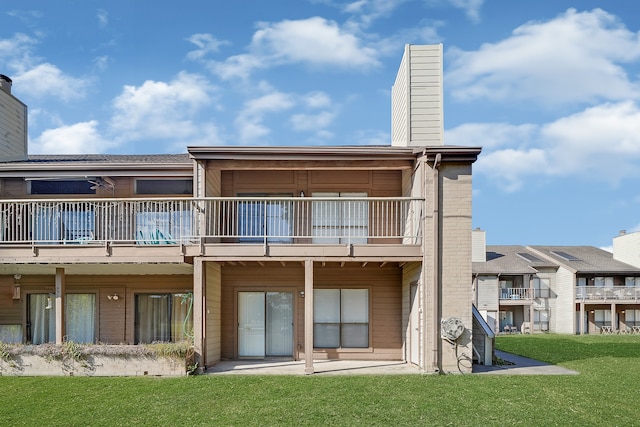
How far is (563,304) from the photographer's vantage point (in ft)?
127

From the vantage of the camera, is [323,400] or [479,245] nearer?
[323,400]

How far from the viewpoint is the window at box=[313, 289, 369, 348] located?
15.8 m

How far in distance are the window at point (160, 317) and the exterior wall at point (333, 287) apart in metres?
1.31

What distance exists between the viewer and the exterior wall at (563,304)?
3775 cm

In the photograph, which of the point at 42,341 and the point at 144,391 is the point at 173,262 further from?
the point at 42,341

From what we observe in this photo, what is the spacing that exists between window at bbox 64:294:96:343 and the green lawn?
3.75 meters

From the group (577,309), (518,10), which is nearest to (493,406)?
(518,10)

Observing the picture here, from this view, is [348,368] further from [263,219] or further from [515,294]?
[515,294]

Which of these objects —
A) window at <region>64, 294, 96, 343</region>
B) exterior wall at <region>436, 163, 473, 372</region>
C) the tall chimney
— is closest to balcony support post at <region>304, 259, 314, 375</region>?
exterior wall at <region>436, 163, 473, 372</region>

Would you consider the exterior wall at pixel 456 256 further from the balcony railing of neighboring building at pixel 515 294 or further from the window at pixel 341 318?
the balcony railing of neighboring building at pixel 515 294

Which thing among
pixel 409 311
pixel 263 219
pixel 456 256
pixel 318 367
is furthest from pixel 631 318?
pixel 263 219

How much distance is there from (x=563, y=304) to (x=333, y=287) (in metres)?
27.9

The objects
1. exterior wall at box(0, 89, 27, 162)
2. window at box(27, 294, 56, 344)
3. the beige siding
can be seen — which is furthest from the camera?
the beige siding

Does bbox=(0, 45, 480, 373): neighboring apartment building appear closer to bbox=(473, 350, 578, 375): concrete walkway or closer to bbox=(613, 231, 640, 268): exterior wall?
bbox=(473, 350, 578, 375): concrete walkway
